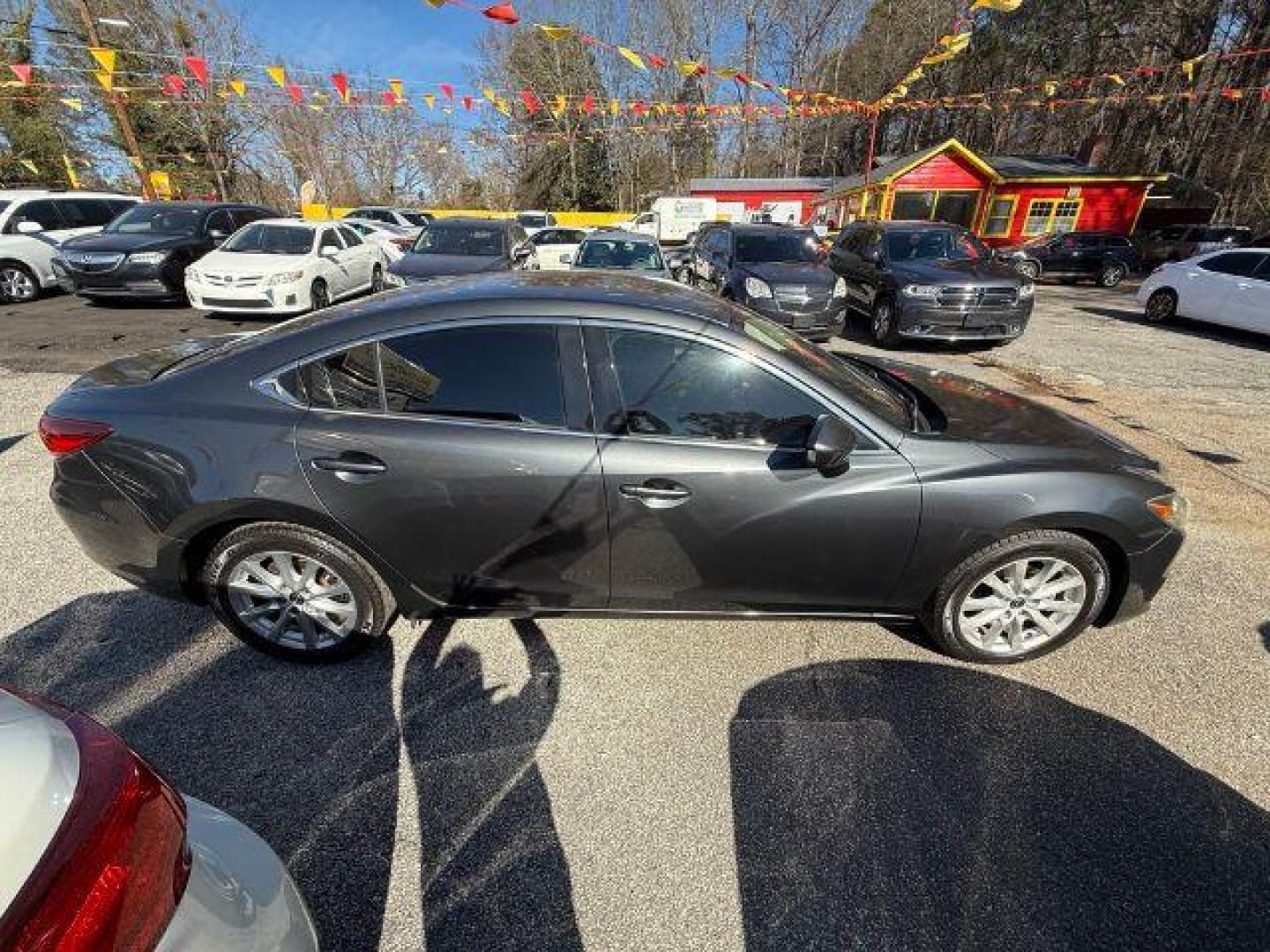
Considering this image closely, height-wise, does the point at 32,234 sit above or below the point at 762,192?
below

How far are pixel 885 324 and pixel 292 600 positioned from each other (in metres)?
8.60

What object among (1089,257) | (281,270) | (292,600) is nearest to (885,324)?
(292,600)

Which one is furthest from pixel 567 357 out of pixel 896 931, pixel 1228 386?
pixel 1228 386

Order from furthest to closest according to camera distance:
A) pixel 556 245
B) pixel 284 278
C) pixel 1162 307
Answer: pixel 556 245, pixel 1162 307, pixel 284 278

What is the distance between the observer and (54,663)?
2586 millimetres

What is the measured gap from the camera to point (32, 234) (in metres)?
10.3

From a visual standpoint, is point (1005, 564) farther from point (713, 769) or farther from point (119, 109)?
point (119, 109)

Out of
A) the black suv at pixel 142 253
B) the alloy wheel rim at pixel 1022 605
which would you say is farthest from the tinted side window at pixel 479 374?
the black suv at pixel 142 253

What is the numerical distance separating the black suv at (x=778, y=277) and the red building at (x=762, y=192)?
29071 millimetres

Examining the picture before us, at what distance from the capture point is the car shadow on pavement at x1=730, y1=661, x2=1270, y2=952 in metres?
1.74

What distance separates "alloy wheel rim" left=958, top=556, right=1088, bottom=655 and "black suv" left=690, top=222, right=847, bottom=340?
5777 millimetres

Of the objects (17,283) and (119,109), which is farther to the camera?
(119,109)

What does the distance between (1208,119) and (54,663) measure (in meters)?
43.1

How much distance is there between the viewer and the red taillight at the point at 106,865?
78 cm
